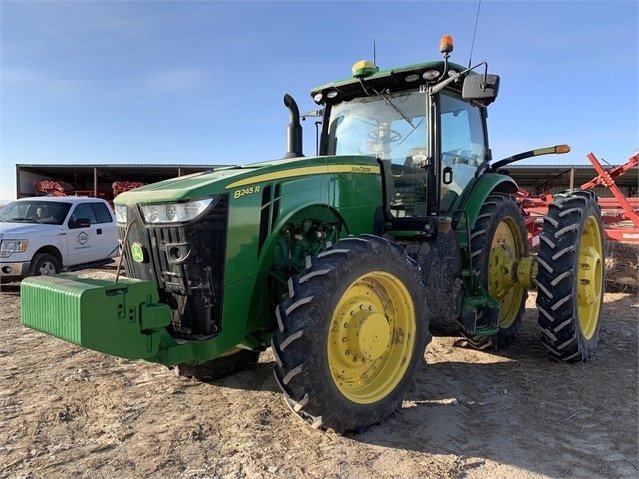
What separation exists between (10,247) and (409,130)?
746 cm

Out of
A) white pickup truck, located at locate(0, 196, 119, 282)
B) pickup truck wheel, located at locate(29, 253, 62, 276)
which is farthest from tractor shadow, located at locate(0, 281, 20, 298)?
pickup truck wheel, located at locate(29, 253, 62, 276)

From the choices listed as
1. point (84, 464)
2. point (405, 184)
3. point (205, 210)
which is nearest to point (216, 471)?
point (84, 464)

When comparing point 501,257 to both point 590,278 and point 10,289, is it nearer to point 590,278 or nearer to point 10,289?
point 590,278

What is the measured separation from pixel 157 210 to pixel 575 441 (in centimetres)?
300

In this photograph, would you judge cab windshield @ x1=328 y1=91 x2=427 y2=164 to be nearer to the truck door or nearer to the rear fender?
the rear fender

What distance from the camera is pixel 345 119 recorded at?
4938mm

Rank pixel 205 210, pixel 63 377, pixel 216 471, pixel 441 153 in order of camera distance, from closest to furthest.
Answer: pixel 216 471
pixel 205 210
pixel 63 377
pixel 441 153

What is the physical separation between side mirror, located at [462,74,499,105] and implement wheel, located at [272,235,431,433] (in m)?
1.35

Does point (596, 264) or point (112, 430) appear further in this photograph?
point (596, 264)

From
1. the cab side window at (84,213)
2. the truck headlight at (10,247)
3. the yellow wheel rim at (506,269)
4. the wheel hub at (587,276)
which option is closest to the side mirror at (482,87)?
the yellow wheel rim at (506,269)

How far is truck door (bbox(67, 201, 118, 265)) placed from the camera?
993 cm

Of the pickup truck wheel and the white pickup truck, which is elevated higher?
the white pickup truck

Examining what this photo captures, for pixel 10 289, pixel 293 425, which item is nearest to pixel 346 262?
pixel 293 425

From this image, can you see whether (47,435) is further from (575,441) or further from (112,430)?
(575,441)
